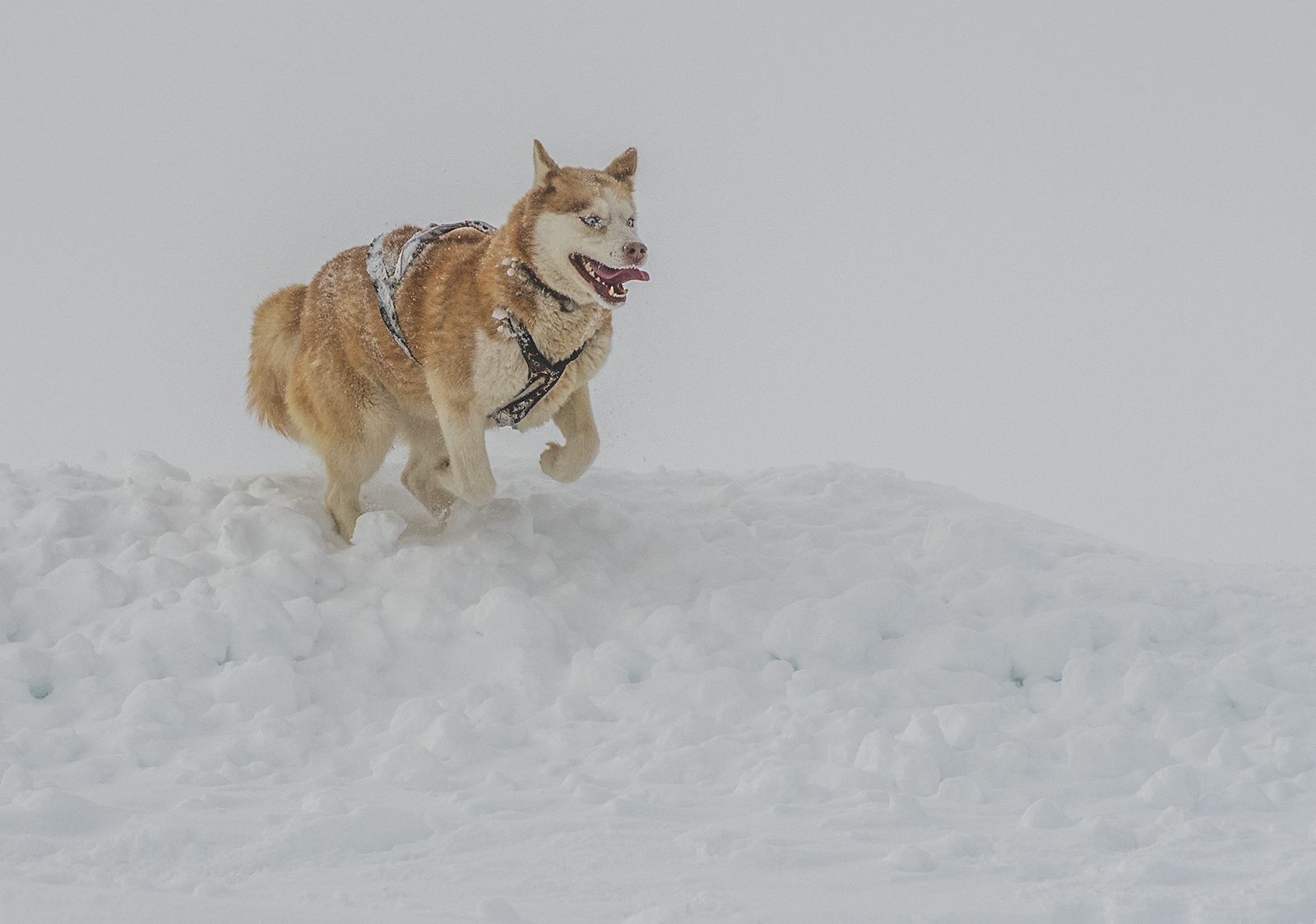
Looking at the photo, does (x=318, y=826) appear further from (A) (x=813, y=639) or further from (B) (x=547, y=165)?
(B) (x=547, y=165)

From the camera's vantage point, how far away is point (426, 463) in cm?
562

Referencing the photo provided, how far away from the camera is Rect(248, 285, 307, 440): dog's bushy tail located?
5578mm

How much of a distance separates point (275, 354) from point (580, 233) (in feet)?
6.46

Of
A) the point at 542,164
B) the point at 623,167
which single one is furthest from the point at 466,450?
the point at 623,167

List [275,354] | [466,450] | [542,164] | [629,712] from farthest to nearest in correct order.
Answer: [275,354]
[466,450]
[542,164]
[629,712]

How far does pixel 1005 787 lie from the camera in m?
3.37

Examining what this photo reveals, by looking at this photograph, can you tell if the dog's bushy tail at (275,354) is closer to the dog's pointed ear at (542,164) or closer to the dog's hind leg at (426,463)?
the dog's hind leg at (426,463)

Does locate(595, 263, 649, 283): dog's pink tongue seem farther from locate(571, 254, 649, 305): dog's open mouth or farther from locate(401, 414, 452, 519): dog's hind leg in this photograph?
locate(401, 414, 452, 519): dog's hind leg

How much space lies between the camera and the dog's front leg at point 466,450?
4.82 metres

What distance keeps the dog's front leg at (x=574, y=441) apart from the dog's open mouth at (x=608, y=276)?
25.6 inches

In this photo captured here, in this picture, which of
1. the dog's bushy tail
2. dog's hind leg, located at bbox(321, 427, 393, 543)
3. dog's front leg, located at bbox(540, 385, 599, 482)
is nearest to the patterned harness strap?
dog's hind leg, located at bbox(321, 427, 393, 543)

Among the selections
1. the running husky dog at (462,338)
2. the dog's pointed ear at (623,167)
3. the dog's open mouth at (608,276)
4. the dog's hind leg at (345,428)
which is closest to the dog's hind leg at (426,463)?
the running husky dog at (462,338)

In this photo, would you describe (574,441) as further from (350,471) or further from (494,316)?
(350,471)

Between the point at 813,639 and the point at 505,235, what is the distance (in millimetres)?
2104
